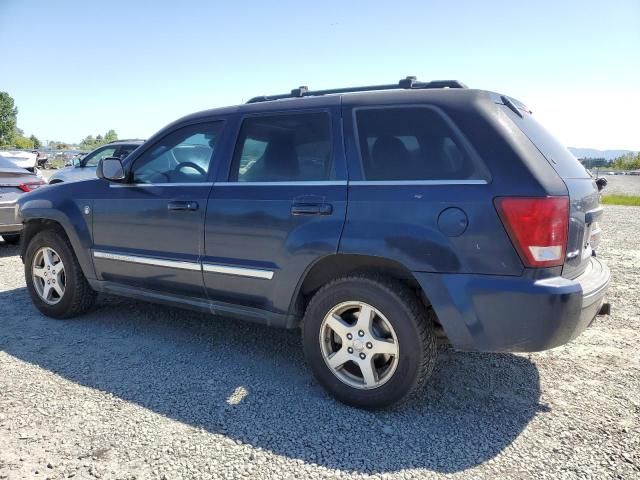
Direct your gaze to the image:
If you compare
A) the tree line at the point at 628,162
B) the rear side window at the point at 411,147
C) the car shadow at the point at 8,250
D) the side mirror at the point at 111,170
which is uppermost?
the rear side window at the point at 411,147

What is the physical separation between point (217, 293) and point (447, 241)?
174 cm

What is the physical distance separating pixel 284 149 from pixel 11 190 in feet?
20.1

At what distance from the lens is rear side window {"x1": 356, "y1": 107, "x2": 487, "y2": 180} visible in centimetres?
267

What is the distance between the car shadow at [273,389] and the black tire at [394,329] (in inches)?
4.8

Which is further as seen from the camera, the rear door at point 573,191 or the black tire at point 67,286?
the black tire at point 67,286

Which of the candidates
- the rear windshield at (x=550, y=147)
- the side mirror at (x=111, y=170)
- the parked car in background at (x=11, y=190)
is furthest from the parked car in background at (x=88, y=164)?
the rear windshield at (x=550, y=147)

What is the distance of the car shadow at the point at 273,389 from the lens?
2.57 metres

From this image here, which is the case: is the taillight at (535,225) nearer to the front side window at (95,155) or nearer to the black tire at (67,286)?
the black tire at (67,286)

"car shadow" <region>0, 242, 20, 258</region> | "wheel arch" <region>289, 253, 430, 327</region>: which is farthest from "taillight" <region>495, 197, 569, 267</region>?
"car shadow" <region>0, 242, 20, 258</region>

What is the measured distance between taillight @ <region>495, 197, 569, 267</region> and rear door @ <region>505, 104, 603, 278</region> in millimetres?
116

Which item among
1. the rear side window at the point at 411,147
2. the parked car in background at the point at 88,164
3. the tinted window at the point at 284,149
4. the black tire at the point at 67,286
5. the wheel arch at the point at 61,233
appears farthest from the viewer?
the parked car in background at the point at 88,164

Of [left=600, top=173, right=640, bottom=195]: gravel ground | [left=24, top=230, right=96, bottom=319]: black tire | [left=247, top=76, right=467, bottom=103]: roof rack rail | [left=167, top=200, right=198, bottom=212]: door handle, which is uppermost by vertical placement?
[left=247, top=76, right=467, bottom=103]: roof rack rail

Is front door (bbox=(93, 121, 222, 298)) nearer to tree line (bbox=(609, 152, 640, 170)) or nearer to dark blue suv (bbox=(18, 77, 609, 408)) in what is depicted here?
dark blue suv (bbox=(18, 77, 609, 408))

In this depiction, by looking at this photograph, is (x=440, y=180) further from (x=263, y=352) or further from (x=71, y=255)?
(x=71, y=255)
